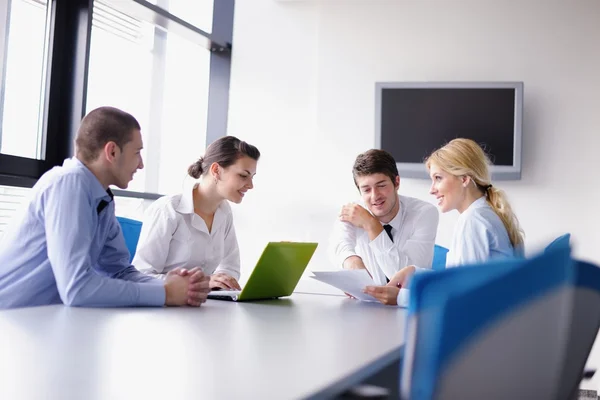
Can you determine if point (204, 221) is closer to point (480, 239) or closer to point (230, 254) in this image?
point (230, 254)

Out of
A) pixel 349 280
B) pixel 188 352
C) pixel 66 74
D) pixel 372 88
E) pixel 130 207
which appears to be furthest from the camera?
pixel 372 88

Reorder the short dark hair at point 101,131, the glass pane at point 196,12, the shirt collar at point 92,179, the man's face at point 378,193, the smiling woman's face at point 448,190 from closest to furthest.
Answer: the shirt collar at point 92,179, the short dark hair at point 101,131, the smiling woman's face at point 448,190, the man's face at point 378,193, the glass pane at point 196,12

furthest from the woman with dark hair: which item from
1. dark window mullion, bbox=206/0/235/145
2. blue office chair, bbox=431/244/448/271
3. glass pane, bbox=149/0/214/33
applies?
glass pane, bbox=149/0/214/33

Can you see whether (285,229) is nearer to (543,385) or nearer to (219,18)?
(219,18)

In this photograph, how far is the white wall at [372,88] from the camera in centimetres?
467

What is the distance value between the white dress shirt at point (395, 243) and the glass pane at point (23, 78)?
1793 mm

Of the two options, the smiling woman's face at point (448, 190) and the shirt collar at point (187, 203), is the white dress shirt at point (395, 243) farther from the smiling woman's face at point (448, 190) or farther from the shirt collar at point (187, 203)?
the shirt collar at point (187, 203)

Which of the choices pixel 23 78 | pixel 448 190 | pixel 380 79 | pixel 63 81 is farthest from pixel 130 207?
pixel 448 190

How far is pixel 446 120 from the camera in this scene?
4742mm

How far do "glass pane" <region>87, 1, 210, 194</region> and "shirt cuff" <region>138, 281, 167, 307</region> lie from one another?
2840mm

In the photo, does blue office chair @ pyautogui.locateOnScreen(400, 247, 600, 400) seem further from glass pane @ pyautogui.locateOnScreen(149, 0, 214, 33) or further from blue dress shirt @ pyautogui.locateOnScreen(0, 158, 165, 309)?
glass pane @ pyautogui.locateOnScreen(149, 0, 214, 33)

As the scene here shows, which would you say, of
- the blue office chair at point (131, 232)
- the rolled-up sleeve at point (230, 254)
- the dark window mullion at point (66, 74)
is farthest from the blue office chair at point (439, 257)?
the dark window mullion at point (66, 74)

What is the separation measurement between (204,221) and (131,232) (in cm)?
34

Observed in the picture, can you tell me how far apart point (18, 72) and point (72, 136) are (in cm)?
43
